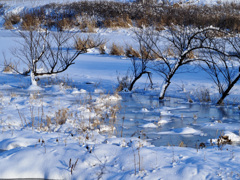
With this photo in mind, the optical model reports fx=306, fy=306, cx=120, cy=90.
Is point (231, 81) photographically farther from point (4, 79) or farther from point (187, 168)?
point (4, 79)

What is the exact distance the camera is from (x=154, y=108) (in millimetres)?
6746

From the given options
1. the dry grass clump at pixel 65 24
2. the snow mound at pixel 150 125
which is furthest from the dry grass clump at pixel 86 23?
the snow mound at pixel 150 125

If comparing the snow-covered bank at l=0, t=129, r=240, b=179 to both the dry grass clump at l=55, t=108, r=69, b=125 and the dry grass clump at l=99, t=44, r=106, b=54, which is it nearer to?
the dry grass clump at l=55, t=108, r=69, b=125

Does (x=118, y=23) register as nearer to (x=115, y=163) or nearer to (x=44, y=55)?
(x=44, y=55)

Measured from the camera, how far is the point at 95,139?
411 centimetres

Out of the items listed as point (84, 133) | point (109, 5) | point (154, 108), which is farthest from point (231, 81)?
point (109, 5)

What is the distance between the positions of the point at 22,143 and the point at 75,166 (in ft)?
3.45

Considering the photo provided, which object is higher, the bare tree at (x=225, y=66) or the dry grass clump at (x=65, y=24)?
the dry grass clump at (x=65, y=24)

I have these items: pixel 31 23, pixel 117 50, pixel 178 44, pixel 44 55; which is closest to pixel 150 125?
pixel 178 44

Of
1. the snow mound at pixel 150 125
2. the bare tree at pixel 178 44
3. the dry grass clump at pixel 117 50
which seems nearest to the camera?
the snow mound at pixel 150 125

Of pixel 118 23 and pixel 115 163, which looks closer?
pixel 115 163

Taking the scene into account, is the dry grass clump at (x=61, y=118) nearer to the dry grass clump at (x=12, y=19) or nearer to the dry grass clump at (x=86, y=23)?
the dry grass clump at (x=86, y=23)

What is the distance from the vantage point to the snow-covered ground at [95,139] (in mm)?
3058

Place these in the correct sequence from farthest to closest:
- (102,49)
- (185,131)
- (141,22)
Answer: (141,22), (102,49), (185,131)
